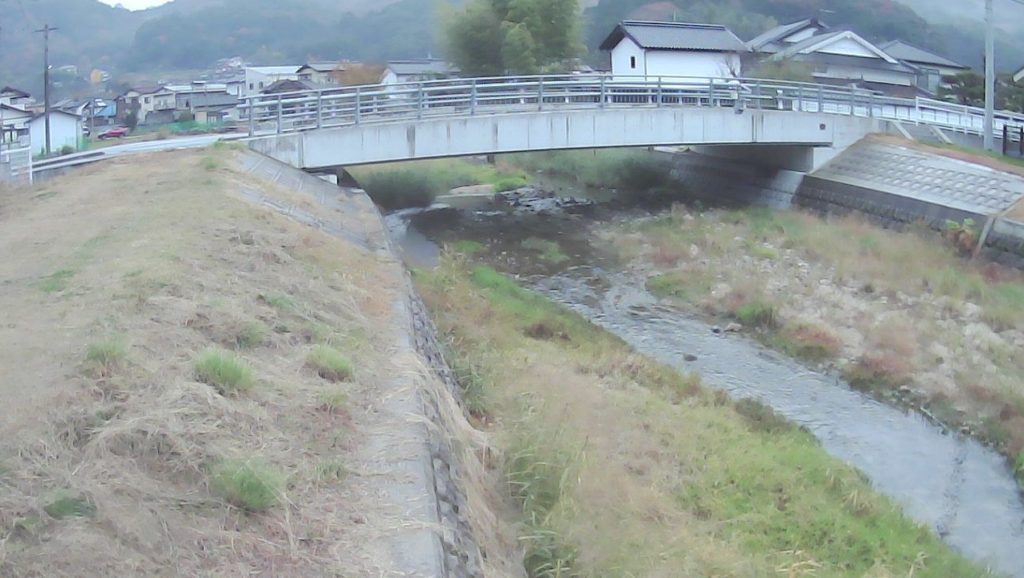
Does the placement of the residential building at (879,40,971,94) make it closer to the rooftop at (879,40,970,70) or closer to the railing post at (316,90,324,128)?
the rooftop at (879,40,970,70)

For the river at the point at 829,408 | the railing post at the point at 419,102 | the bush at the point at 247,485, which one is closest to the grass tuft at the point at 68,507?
the bush at the point at 247,485

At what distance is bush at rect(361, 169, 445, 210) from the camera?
31.8 m

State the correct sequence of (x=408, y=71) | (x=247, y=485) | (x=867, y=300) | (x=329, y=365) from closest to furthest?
(x=247, y=485) < (x=329, y=365) < (x=867, y=300) < (x=408, y=71)

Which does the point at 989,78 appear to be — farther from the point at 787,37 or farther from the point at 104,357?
the point at 787,37

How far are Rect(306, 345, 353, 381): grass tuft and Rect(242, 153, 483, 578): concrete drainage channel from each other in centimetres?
39

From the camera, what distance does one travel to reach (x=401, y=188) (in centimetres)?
3303

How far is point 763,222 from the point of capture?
2533 centimetres

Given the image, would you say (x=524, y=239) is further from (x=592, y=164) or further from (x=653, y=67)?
(x=653, y=67)

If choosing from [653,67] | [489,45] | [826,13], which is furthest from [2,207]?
[826,13]

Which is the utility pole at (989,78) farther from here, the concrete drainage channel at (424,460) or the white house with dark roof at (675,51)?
the concrete drainage channel at (424,460)

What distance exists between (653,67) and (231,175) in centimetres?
3019

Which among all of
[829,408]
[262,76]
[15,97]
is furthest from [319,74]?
[829,408]

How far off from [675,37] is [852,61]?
32.6 ft

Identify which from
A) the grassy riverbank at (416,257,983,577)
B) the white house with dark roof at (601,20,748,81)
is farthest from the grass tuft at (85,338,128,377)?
the white house with dark roof at (601,20,748,81)
